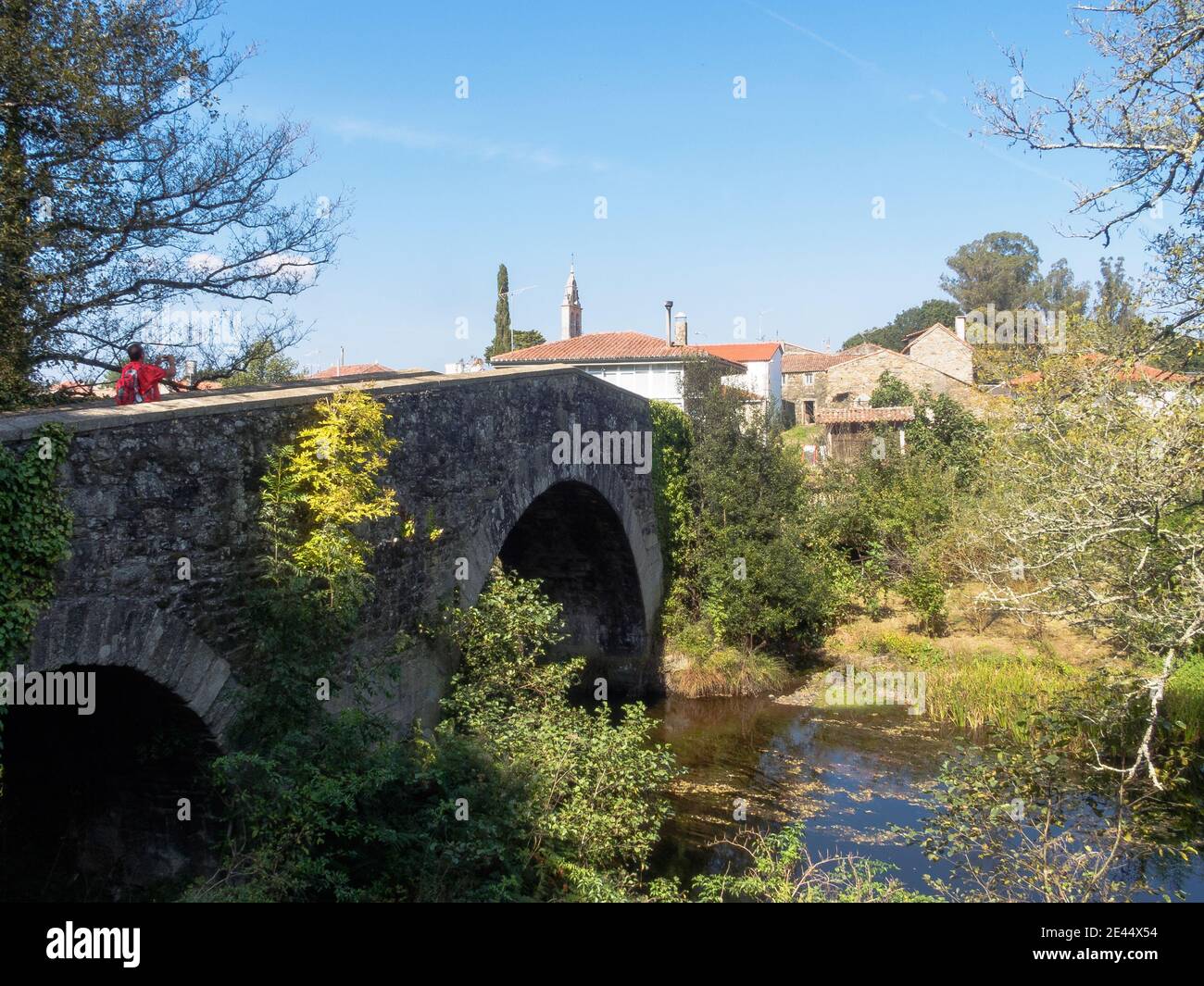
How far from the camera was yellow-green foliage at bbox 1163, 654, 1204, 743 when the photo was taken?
42.8 ft

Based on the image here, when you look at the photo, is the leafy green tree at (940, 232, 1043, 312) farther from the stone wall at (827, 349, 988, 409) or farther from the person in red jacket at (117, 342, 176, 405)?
the person in red jacket at (117, 342, 176, 405)

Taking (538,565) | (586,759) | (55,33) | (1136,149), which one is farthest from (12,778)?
(538,565)

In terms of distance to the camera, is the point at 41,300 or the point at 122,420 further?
the point at 41,300

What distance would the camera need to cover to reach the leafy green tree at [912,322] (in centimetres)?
6538

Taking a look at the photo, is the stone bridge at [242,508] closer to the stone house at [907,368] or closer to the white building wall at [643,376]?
the white building wall at [643,376]

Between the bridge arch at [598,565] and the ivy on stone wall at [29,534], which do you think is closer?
the ivy on stone wall at [29,534]

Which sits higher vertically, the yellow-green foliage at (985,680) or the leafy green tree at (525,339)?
the leafy green tree at (525,339)

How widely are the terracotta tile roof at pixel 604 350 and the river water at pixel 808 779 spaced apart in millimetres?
16055

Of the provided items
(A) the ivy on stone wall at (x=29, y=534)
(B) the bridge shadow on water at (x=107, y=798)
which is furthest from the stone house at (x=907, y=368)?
(A) the ivy on stone wall at (x=29, y=534)

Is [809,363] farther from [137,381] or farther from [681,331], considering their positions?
[137,381]

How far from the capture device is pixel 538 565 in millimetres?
17016

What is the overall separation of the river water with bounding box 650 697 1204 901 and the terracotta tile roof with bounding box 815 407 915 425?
15226 mm
